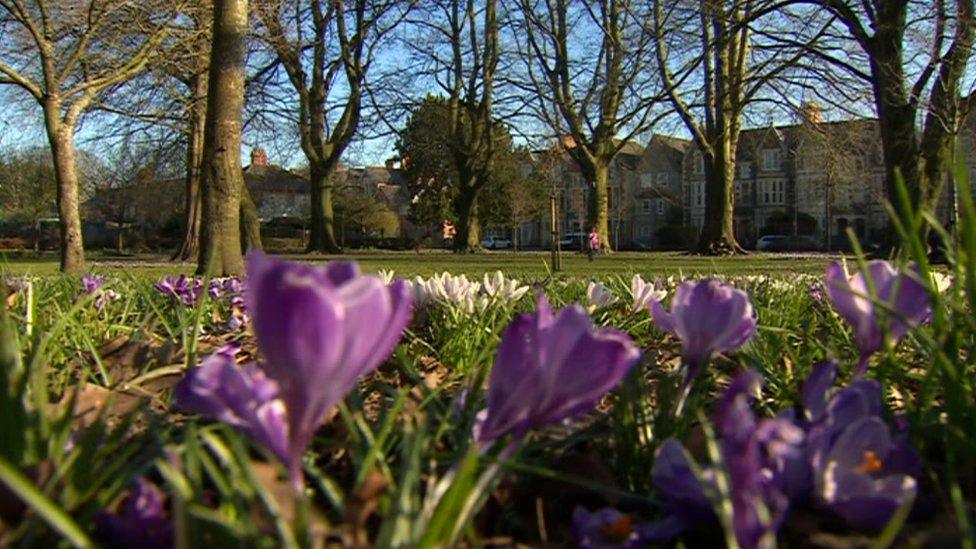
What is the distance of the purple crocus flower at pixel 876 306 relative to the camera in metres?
0.93

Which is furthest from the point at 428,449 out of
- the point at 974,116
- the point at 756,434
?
the point at 974,116

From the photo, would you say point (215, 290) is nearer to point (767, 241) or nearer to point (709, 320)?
point (709, 320)

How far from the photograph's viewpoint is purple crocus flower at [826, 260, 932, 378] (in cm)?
93

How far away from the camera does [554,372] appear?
28.3 inches

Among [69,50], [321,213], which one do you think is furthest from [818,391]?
[321,213]

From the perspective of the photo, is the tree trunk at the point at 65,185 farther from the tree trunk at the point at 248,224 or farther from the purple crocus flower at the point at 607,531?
the purple crocus flower at the point at 607,531

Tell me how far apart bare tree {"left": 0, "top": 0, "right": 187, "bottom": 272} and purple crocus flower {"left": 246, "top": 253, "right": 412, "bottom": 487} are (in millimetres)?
15488

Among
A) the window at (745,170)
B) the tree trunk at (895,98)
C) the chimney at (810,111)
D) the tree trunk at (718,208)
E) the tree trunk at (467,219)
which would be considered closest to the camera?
the tree trunk at (895,98)

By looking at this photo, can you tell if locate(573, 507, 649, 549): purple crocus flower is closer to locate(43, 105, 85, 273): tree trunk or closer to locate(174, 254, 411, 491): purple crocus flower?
locate(174, 254, 411, 491): purple crocus flower

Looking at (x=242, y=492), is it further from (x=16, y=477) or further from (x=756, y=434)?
(x=756, y=434)

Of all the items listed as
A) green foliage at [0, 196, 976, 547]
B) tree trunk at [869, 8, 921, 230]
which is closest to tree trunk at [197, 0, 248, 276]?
green foliage at [0, 196, 976, 547]

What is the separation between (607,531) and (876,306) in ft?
1.52

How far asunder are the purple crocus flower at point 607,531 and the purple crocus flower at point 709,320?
0.35 metres

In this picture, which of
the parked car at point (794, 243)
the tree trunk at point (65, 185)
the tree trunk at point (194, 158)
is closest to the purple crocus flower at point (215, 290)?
the tree trunk at point (65, 185)
